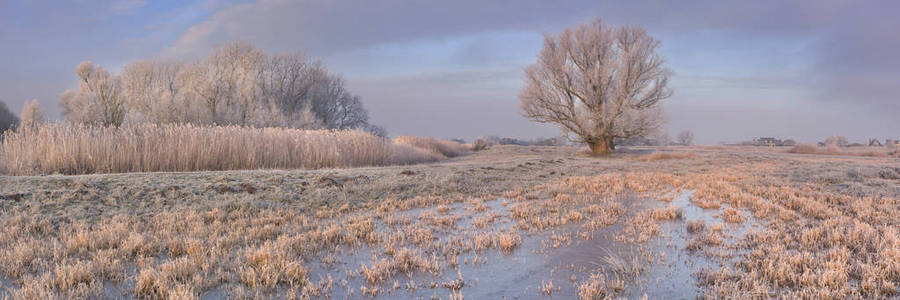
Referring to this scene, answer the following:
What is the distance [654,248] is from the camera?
11.4 feet

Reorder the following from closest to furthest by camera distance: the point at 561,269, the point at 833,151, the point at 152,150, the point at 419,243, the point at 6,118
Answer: the point at 561,269, the point at 419,243, the point at 152,150, the point at 833,151, the point at 6,118

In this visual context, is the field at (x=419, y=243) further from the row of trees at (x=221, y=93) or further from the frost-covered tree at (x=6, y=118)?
the frost-covered tree at (x=6, y=118)

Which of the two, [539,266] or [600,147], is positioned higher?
[600,147]

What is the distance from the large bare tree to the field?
1715 centimetres

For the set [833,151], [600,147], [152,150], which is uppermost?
[152,150]

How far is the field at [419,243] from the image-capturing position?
97.5 inches

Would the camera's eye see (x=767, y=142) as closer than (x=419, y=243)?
No

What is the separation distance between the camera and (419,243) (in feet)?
11.6

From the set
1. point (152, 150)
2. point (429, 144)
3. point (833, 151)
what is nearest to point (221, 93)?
point (429, 144)

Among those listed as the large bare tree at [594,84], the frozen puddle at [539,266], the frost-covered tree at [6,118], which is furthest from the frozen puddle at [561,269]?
the frost-covered tree at [6,118]

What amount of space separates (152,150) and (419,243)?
27.7ft

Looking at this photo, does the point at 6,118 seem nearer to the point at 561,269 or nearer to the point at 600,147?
the point at 600,147

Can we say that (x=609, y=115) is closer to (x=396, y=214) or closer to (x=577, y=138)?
(x=577, y=138)

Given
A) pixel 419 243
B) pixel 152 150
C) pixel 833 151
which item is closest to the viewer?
pixel 419 243
